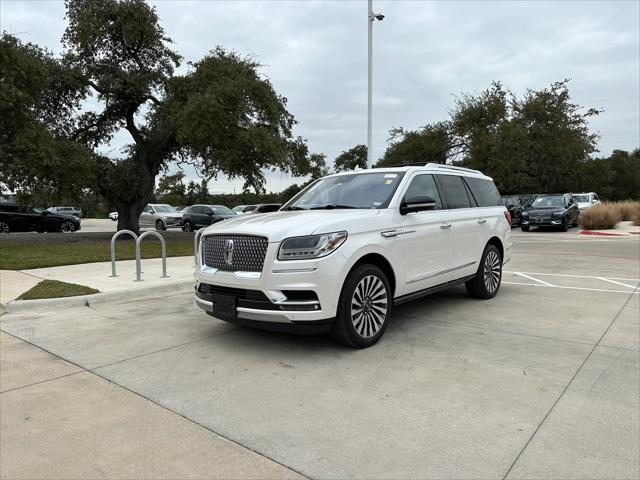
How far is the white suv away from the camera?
459 cm

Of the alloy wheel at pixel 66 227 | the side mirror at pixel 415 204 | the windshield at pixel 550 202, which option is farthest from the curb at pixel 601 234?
the alloy wheel at pixel 66 227

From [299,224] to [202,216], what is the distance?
22.5 m

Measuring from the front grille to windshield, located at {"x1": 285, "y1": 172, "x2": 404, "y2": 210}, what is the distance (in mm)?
1297

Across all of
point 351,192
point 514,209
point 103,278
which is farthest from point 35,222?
point 514,209

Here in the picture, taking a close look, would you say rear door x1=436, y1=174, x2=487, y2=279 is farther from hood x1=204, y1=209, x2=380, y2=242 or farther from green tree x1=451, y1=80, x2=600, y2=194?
green tree x1=451, y1=80, x2=600, y2=194

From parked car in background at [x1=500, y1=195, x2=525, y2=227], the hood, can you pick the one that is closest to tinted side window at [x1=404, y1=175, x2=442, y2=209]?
the hood

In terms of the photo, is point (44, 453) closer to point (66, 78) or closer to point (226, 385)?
point (226, 385)

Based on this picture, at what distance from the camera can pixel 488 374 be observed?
4.34 meters

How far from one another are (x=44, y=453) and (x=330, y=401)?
1.95 metres

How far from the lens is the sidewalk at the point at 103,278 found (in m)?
7.79

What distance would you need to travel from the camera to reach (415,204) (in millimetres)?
5453

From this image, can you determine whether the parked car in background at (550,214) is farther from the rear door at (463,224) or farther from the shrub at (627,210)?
the rear door at (463,224)

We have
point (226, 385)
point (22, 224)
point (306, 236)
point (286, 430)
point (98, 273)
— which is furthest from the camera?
point (22, 224)

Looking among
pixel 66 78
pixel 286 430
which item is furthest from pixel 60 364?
pixel 66 78
